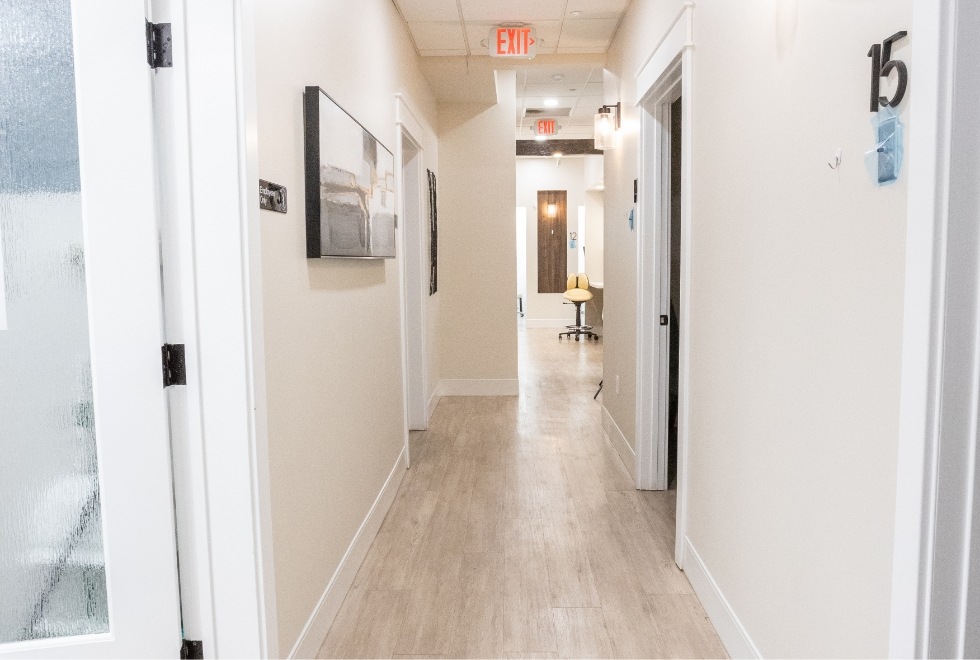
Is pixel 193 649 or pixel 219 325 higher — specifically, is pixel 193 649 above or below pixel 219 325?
below

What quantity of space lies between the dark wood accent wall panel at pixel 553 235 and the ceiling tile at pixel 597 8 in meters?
8.00

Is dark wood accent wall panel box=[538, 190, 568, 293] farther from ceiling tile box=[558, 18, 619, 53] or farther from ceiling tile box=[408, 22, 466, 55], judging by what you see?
ceiling tile box=[408, 22, 466, 55]

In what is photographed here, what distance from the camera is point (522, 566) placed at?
9.48ft

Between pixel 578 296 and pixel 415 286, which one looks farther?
pixel 578 296

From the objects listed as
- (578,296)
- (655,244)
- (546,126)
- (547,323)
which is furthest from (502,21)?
(547,323)

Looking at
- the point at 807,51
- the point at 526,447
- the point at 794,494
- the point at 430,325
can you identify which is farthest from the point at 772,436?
the point at 430,325

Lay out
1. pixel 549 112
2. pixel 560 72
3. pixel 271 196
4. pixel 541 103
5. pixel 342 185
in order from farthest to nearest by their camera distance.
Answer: pixel 549 112 → pixel 541 103 → pixel 560 72 → pixel 342 185 → pixel 271 196

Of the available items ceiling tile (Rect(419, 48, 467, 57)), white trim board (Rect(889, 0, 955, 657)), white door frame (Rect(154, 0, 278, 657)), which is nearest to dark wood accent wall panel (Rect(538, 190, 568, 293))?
ceiling tile (Rect(419, 48, 467, 57))

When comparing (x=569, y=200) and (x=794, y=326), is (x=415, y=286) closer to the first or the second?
(x=794, y=326)

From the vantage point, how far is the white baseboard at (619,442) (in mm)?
4078

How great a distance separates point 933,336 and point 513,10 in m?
3.87

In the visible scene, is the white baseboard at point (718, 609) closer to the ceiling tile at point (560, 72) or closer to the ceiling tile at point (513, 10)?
the ceiling tile at point (513, 10)

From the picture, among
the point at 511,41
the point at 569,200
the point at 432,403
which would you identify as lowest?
the point at 432,403

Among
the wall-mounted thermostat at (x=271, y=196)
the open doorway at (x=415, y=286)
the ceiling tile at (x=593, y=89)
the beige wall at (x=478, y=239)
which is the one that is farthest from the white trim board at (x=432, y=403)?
the ceiling tile at (x=593, y=89)
